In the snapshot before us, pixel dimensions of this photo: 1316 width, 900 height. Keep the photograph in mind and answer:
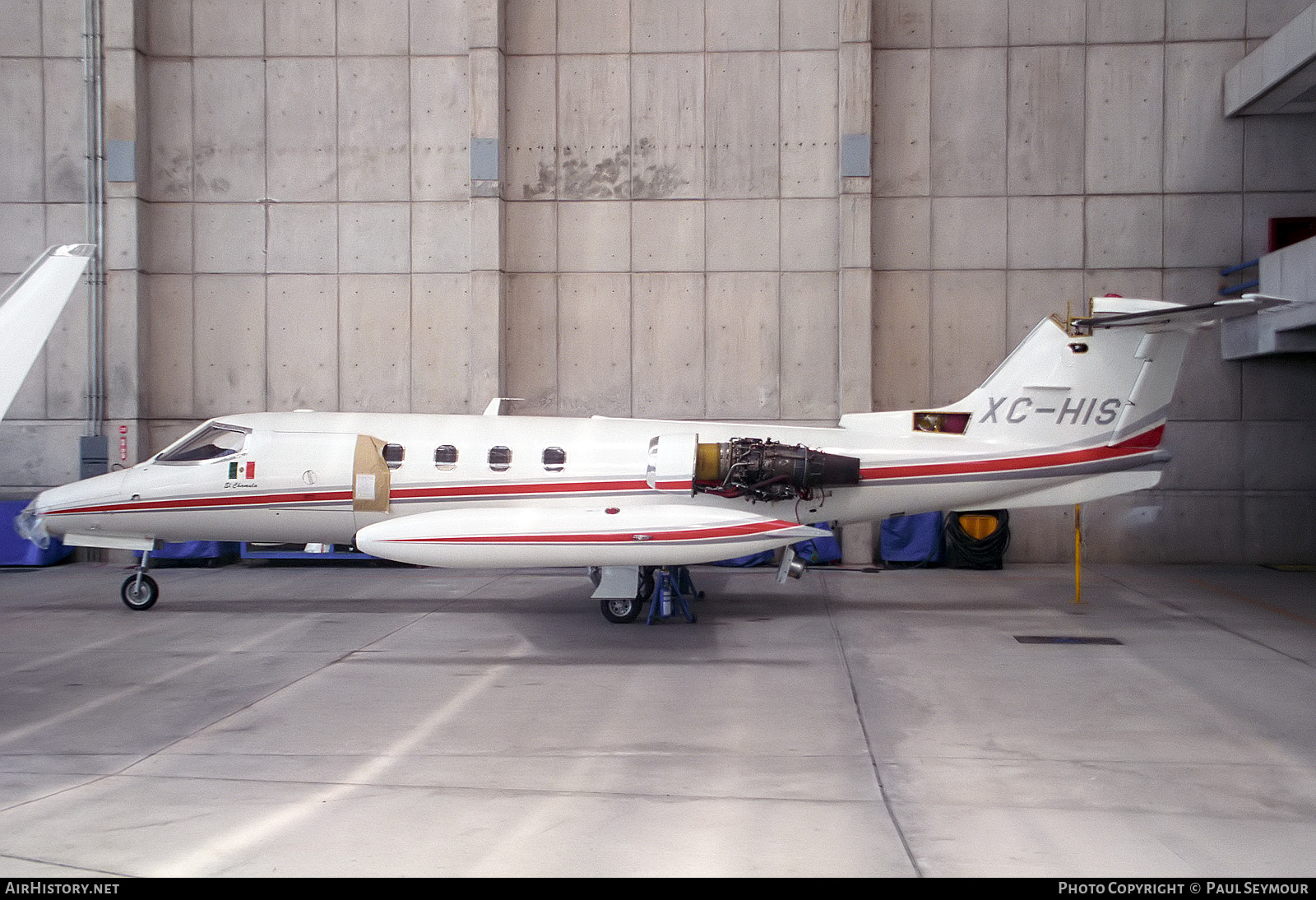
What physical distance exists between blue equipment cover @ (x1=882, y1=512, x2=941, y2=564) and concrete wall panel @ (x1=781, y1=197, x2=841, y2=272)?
16.5 feet

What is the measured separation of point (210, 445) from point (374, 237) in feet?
24.3

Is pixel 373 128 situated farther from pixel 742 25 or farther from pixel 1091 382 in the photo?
pixel 1091 382

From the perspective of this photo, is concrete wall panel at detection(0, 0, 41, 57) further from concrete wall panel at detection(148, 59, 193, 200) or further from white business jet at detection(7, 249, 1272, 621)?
white business jet at detection(7, 249, 1272, 621)

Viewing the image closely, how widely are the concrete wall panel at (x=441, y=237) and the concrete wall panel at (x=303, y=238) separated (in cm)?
163

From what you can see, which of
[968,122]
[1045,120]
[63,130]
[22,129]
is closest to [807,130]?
[968,122]

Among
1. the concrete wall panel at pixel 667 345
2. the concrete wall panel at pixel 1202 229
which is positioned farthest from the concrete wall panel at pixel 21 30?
the concrete wall panel at pixel 1202 229

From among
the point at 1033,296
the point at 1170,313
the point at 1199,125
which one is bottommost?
the point at 1170,313

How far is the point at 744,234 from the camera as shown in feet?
64.9

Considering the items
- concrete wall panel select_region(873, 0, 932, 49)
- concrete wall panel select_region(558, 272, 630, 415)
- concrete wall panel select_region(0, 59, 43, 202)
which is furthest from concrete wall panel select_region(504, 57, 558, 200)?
concrete wall panel select_region(0, 59, 43, 202)

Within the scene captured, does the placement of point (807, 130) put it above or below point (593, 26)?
below

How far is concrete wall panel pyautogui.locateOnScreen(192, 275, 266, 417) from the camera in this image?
20234 millimetres

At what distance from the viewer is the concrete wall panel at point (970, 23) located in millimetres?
19438

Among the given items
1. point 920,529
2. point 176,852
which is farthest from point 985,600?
point 176,852

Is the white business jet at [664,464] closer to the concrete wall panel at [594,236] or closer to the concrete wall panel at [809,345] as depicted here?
the concrete wall panel at [809,345]
